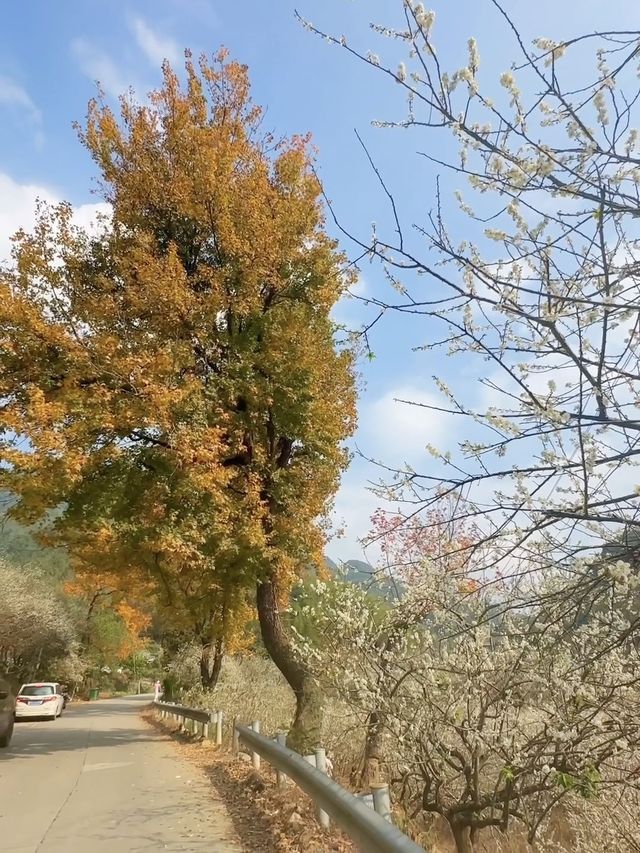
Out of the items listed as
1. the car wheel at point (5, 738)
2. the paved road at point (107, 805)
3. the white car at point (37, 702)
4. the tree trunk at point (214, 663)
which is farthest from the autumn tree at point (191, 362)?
the white car at point (37, 702)

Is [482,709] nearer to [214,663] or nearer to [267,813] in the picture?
[267,813]

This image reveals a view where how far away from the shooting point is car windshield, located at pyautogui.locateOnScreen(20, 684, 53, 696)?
2811 centimetres

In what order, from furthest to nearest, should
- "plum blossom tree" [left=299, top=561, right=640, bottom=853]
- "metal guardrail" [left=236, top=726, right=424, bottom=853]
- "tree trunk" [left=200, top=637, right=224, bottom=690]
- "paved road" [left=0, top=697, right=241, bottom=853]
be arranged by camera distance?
"tree trunk" [left=200, top=637, right=224, bottom=690], "paved road" [left=0, top=697, right=241, bottom=853], "plum blossom tree" [left=299, top=561, right=640, bottom=853], "metal guardrail" [left=236, top=726, right=424, bottom=853]

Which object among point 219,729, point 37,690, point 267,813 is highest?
point 267,813

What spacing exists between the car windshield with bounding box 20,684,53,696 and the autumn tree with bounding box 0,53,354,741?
1837 cm

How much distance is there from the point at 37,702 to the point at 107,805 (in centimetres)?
2301

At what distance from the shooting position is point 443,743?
6852mm

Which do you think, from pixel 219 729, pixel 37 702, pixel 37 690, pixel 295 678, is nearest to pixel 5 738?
pixel 219 729

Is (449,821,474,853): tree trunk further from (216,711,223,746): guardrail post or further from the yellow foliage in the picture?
(216,711,223,746): guardrail post

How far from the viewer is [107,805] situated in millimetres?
Result: 7543

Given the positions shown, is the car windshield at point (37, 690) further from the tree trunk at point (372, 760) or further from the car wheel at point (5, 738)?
the tree trunk at point (372, 760)

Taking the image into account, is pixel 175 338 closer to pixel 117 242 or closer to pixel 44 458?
pixel 117 242

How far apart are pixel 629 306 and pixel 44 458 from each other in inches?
356

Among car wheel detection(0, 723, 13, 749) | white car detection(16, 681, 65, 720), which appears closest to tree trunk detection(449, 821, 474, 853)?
car wheel detection(0, 723, 13, 749)
